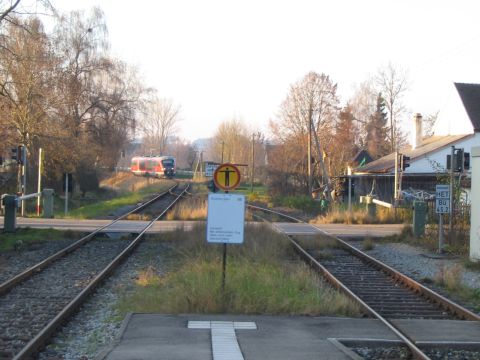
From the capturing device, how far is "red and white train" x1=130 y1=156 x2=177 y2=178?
324 ft

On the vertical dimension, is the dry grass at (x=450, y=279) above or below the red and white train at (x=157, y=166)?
below

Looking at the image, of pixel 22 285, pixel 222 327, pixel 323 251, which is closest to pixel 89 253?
pixel 22 285

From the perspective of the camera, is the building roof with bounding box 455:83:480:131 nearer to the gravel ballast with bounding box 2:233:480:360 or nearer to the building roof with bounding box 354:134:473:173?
the building roof with bounding box 354:134:473:173

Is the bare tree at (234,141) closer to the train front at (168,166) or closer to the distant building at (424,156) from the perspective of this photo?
the train front at (168,166)

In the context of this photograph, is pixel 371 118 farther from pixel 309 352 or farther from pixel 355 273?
pixel 309 352

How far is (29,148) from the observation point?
38562mm

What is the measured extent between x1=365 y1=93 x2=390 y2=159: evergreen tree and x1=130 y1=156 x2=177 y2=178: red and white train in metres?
29.2

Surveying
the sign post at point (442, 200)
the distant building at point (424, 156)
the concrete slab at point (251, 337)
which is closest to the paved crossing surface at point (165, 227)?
the sign post at point (442, 200)

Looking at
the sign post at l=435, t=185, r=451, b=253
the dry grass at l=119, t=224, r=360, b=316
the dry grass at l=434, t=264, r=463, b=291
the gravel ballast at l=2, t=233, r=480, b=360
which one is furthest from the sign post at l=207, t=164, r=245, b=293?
the sign post at l=435, t=185, r=451, b=253

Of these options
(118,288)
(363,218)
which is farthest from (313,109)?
(118,288)

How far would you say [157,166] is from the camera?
99750mm

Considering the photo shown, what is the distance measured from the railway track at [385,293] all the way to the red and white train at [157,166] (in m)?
81.2

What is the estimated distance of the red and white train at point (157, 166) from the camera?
324 ft

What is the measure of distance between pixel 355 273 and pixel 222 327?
7.08 meters
